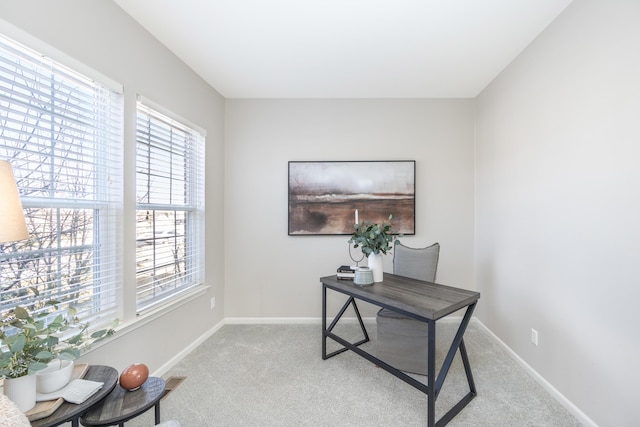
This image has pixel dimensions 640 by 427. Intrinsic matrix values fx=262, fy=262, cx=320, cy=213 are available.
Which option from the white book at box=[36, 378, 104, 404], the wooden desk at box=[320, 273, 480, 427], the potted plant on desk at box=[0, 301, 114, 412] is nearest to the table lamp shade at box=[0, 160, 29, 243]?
the potted plant on desk at box=[0, 301, 114, 412]

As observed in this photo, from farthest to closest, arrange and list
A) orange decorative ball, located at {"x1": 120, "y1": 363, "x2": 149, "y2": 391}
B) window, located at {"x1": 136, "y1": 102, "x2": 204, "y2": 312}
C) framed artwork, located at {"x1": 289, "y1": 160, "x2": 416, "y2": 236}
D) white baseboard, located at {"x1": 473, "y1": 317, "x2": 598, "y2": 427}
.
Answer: framed artwork, located at {"x1": 289, "y1": 160, "x2": 416, "y2": 236}
window, located at {"x1": 136, "y1": 102, "x2": 204, "y2": 312}
white baseboard, located at {"x1": 473, "y1": 317, "x2": 598, "y2": 427}
orange decorative ball, located at {"x1": 120, "y1": 363, "x2": 149, "y2": 391}

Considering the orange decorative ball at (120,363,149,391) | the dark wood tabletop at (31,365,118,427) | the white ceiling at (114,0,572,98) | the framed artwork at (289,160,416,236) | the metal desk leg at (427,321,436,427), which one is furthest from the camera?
the framed artwork at (289,160,416,236)

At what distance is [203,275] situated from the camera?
2.70 m

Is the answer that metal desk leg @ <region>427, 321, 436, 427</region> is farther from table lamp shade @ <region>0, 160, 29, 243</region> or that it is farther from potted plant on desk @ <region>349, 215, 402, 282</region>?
table lamp shade @ <region>0, 160, 29, 243</region>

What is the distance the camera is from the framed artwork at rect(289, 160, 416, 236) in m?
3.02

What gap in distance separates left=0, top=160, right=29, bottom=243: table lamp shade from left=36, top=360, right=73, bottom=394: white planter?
1.92 ft

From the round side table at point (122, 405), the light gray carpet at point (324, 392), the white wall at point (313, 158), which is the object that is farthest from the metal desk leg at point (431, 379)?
the white wall at point (313, 158)

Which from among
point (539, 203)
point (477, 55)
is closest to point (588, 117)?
point (539, 203)

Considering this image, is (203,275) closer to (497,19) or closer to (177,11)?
(177,11)

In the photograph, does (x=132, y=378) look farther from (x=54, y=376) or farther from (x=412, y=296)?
(x=412, y=296)

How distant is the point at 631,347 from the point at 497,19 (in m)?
2.13

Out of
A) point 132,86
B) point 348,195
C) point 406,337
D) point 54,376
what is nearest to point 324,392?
point 406,337

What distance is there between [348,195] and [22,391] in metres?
2.65

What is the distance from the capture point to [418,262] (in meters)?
2.34
